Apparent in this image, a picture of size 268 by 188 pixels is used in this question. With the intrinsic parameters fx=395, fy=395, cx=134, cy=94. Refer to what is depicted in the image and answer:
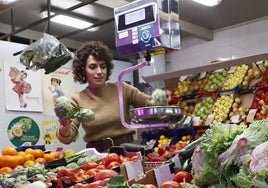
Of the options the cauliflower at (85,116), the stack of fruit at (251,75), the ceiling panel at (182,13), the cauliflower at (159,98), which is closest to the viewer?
the cauliflower at (159,98)

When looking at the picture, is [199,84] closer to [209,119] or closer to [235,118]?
[209,119]

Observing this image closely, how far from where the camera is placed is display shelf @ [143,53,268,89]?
4148 millimetres

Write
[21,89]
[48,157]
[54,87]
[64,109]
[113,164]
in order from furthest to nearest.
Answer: [54,87] → [21,89] → [48,157] → [64,109] → [113,164]

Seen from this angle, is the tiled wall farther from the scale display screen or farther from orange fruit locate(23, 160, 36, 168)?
orange fruit locate(23, 160, 36, 168)

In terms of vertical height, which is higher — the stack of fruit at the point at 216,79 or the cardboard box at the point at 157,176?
the stack of fruit at the point at 216,79

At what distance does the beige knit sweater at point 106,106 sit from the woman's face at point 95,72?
8 cm

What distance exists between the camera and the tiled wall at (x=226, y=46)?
296 inches

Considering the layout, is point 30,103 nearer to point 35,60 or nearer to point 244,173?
point 35,60

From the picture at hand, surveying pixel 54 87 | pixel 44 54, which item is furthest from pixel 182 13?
pixel 44 54

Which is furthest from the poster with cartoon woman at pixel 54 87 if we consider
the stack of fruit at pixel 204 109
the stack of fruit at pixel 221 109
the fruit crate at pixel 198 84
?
the stack of fruit at pixel 221 109

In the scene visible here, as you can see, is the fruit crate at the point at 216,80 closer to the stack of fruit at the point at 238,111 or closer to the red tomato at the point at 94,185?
the stack of fruit at the point at 238,111

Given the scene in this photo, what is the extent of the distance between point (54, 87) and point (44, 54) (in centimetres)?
342

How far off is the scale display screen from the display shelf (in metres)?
2.22

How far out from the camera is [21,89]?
5805mm
